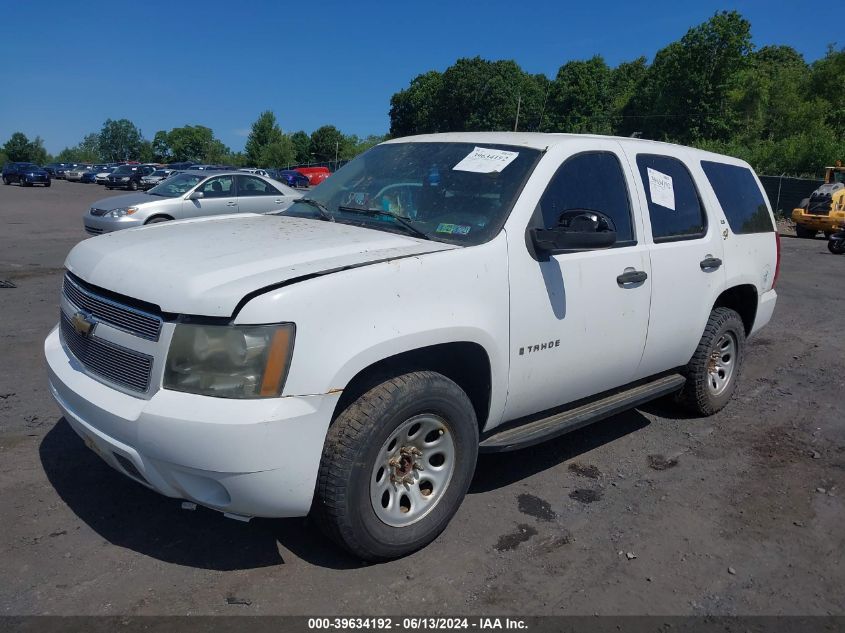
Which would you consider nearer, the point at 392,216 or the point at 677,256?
the point at 392,216

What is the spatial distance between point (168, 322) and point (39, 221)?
19.3 meters

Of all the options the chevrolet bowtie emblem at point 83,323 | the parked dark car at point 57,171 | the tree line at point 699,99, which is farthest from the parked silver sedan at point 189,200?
the parked dark car at point 57,171

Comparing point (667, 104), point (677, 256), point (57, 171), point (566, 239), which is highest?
point (667, 104)

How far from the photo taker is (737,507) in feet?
12.7

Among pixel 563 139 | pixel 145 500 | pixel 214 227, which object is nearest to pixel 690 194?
pixel 563 139

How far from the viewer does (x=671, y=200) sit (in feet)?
14.6

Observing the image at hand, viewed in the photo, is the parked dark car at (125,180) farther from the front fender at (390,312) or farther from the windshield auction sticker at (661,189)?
the front fender at (390,312)

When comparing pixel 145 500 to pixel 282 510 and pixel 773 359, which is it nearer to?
pixel 282 510

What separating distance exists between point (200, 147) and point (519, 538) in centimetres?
13016

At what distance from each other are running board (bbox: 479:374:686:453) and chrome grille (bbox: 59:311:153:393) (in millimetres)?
1627

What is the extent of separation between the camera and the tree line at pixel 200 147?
9593 cm

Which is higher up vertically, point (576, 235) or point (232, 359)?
point (576, 235)

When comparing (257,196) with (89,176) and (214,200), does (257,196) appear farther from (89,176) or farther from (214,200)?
(89,176)

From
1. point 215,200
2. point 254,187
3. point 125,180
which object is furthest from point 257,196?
point 125,180
